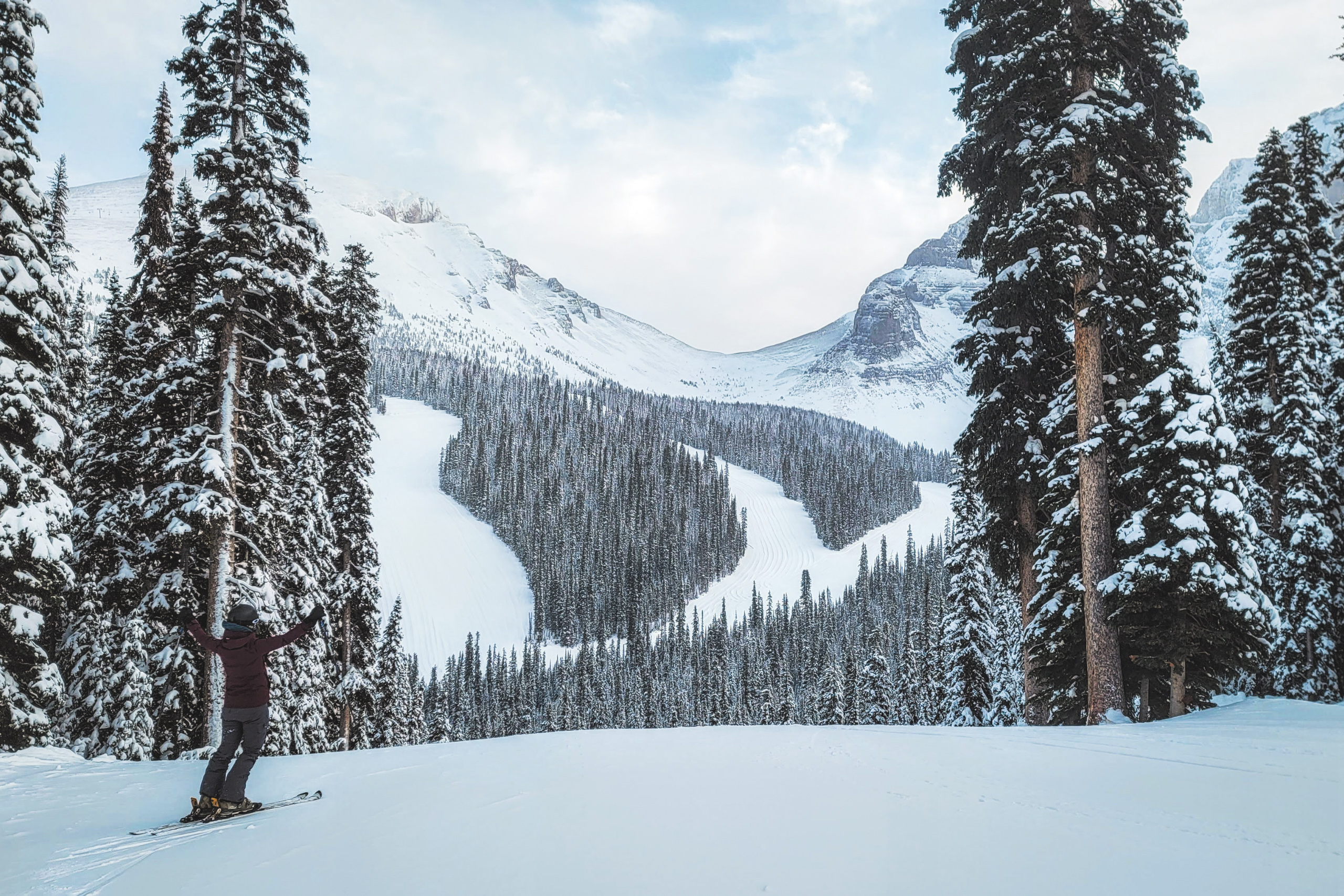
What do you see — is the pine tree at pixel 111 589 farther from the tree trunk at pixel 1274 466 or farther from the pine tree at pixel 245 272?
the tree trunk at pixel 1274 466

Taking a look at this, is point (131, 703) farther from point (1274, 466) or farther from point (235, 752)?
point (1274, 466)

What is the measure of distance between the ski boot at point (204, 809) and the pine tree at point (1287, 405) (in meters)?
25.1

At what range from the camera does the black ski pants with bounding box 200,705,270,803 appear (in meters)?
7.28

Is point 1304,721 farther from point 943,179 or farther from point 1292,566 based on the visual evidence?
point 1292,566

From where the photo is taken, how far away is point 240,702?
7457 mm

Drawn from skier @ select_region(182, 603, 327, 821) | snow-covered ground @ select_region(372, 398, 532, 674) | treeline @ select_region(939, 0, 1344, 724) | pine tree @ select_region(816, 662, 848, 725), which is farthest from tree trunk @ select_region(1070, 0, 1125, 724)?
snow-covered ground @ select_region(372, 398, 532, 674)

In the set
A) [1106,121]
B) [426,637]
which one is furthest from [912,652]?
[426,637]

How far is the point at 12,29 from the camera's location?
1321cm

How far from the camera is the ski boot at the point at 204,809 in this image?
7.01m

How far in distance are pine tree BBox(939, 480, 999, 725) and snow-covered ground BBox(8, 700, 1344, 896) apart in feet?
68.0

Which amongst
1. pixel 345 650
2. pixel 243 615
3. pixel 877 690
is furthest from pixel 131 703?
pixel 877 690

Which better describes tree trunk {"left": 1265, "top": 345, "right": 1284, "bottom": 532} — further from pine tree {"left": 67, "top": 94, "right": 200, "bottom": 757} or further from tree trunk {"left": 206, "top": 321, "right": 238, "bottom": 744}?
pine tree {"left": 67, "top": 94, "right": 200, "bottom": 757}

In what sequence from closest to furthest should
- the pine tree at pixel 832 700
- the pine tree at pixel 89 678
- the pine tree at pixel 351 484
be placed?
the pine tree at pixel 89 678
the pine tree at pixel 351 484
the pine tree at pixel 832 700

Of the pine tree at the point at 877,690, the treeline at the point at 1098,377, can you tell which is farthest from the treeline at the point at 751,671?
the treeline at the point at 1098,377
